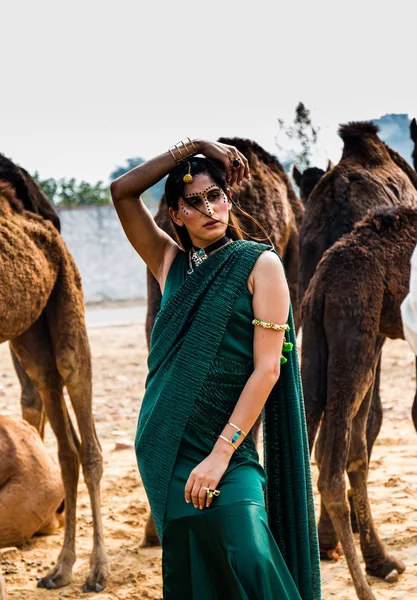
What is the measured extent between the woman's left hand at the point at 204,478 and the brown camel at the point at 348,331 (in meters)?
1.85

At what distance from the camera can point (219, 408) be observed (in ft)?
10.4

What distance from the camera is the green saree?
2986 mm

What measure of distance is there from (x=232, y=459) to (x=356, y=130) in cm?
407

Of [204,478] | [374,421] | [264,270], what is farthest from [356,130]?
[204,478]

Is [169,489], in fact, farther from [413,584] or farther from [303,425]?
[413,584]

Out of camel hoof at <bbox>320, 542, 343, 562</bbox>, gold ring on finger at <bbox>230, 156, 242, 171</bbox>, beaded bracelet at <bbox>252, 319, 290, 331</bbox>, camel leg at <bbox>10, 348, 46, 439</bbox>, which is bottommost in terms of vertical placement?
camel hoof at <bbox>320, 542, 343, 562</bbox>

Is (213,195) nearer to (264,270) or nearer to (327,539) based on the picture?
(264,270)

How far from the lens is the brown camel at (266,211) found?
19.7ft

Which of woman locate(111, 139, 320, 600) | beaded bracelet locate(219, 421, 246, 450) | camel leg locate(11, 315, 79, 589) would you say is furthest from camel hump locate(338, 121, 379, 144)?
beaded bracelet locate(219, 421, 246, 450)

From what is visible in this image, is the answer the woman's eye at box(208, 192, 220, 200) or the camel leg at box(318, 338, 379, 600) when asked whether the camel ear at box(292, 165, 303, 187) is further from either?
the woman's eye at box(208, 192, 220, 200)

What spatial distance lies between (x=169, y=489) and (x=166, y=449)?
0.14m

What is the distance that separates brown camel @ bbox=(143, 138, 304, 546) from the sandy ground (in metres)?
0.45

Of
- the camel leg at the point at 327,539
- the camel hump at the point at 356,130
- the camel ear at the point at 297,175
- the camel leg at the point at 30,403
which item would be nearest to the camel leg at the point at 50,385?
the camel leg at the point at 30,403

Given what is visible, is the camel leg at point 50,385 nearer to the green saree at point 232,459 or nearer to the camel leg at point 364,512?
the camel leg at point 364,512
